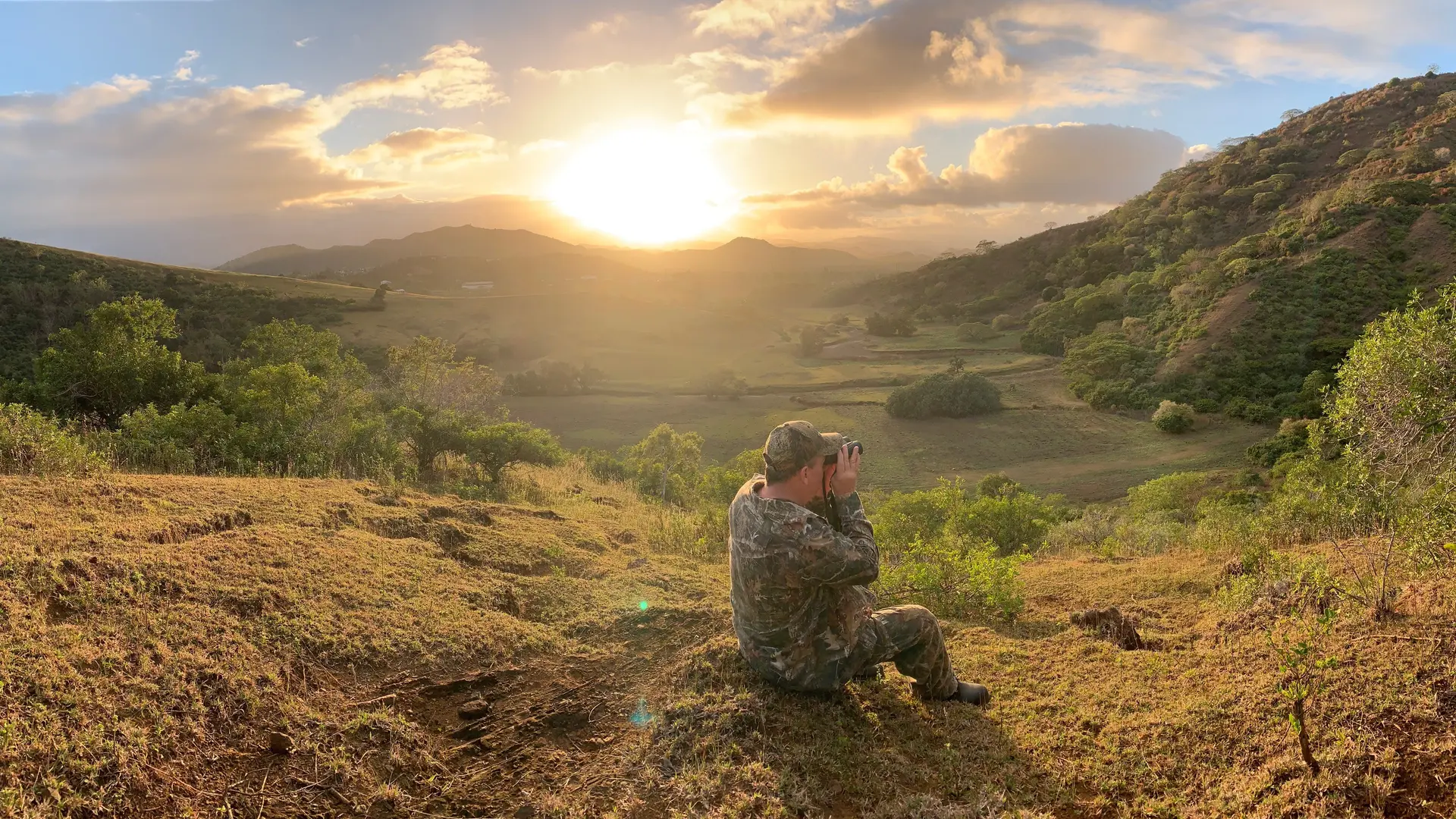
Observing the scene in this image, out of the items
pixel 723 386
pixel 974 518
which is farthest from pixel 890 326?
pixel 974 518

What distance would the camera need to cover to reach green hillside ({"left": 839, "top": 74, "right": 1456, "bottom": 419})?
29594mm

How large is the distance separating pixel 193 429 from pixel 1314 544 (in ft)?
40.0

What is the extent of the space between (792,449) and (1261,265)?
4236 centimetres

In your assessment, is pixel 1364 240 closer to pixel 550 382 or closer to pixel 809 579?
pixel 550 382

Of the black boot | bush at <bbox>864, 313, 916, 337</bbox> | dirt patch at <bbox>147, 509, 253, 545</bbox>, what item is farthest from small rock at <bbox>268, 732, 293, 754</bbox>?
bush at <bbox>864, 313, 916, 337</bbox>

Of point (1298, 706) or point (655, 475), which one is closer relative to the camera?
point (1298, 706)

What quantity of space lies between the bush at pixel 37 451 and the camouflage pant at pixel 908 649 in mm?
6467

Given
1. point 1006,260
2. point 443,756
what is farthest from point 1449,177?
point 443,756

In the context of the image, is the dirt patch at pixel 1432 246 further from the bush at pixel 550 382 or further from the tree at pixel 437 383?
the bush at pixel 550 382

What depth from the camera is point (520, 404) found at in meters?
36.1

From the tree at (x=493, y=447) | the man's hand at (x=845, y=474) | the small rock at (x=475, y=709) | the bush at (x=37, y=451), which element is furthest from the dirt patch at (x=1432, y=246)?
the bush at (x=37, y=451)

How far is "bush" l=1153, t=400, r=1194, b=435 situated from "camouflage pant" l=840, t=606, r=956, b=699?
2712 cm

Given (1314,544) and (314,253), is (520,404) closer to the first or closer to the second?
(1314,544)

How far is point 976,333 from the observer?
177ft
